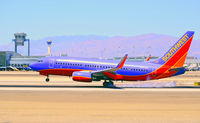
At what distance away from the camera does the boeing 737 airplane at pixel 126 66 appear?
46.5 m

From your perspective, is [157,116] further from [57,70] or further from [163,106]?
[57,70]

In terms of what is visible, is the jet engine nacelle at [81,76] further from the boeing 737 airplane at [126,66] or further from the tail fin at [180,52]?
the tail fin at [180,52]

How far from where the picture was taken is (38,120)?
19094mm

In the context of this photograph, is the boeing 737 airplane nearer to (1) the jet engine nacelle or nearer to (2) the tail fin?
(2) the tail fin

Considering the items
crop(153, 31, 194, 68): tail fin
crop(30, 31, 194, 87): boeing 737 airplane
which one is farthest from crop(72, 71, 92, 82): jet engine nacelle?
crop(153, 31, 194, 68): tail fin

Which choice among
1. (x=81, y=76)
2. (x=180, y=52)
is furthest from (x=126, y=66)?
(x=180, y=52)

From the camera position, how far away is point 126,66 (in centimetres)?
4762

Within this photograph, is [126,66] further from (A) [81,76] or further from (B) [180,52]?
(B) [180,52]

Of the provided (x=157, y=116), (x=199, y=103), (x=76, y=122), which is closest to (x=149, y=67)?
(x=199, y=103)

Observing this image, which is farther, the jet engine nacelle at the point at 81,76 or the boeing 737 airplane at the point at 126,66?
the boeing 737 airplane at the point at 126,66

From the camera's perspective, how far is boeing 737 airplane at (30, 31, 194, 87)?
46.5 m

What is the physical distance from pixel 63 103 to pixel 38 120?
7.84 meters

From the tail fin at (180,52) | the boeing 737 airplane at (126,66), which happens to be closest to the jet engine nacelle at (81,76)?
the boeing 737 airplane at (126,66)

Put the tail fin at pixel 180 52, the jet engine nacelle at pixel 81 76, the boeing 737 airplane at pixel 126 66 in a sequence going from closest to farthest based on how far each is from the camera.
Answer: the jet engine nacelle at pixel 81 76 → the boeing 737 airplane at pixel 126 66 → the tail fin at pixel 180 52
